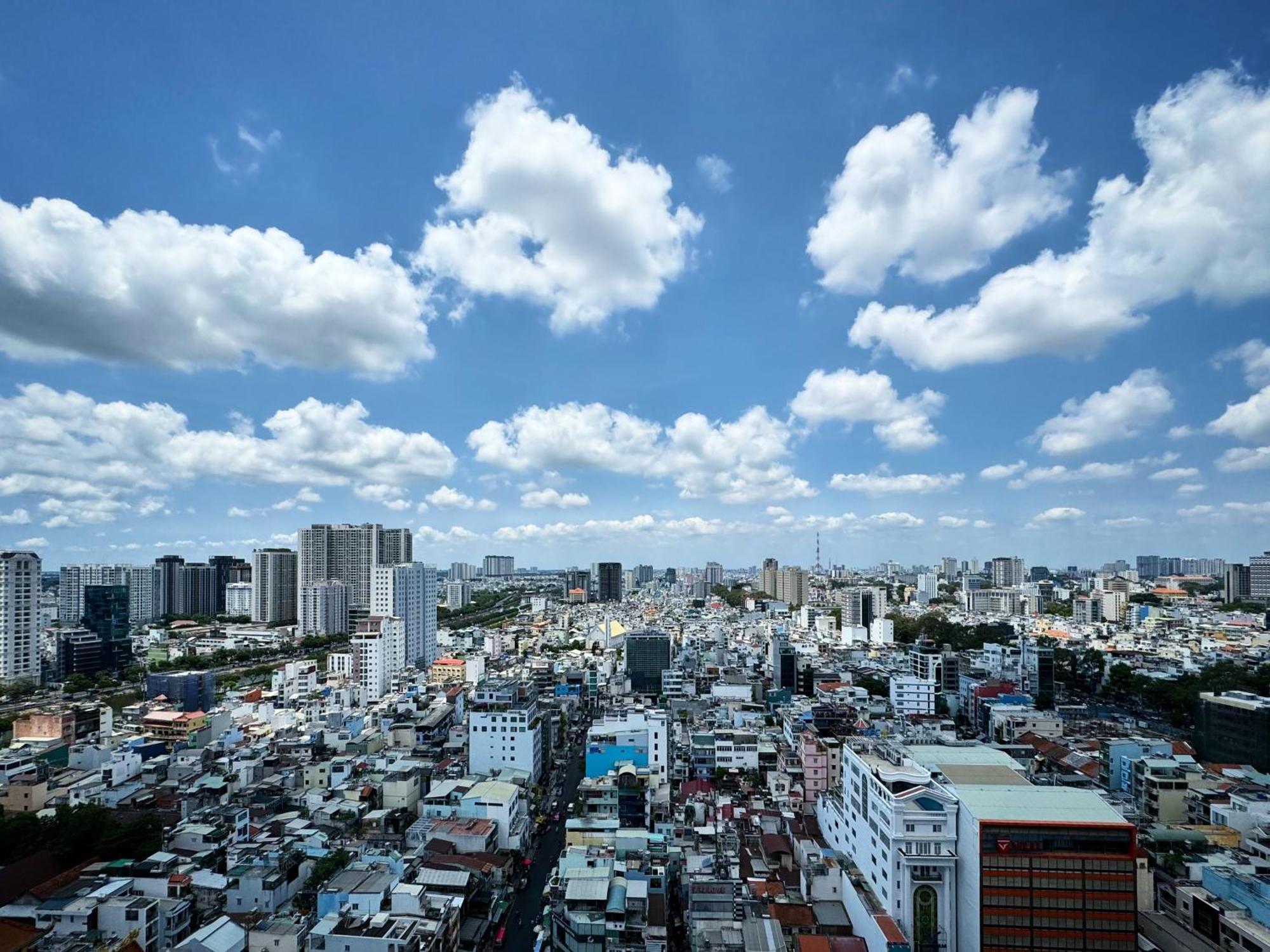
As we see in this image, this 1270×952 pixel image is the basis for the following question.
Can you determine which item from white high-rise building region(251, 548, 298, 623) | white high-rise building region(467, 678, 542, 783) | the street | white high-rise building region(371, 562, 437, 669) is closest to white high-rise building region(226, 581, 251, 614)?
white high-rise building region(251, 548, 298, 623)

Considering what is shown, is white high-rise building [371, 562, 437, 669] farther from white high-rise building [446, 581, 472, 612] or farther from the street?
white high-rise building [446, 581, 472, 612]

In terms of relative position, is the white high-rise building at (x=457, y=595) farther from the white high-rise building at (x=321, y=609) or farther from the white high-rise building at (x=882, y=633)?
the white high-rise building at (x=882, y=633)

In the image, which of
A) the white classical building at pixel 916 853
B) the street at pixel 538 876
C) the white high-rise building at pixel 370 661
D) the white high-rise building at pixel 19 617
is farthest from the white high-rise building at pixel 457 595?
the white classical building at pixel 916 853

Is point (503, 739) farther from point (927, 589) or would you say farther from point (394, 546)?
point (927, 589)

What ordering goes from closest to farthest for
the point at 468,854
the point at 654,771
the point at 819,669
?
1. the point at 468,854
2. the point at 654,771
3. the point at 819,669

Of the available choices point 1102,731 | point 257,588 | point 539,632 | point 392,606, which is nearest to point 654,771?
point 1102,731

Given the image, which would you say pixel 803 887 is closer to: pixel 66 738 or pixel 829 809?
pixel 829 809

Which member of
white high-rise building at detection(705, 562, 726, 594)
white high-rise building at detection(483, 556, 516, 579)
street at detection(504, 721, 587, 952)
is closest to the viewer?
street at detection(504, 721, 587, 952)
